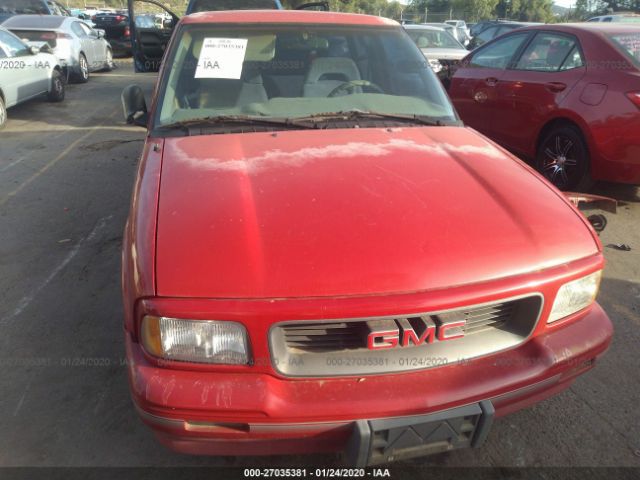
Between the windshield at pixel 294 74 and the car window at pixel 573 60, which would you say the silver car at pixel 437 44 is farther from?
the windshield at pixel 294 74

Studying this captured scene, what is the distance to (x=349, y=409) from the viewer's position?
162cm

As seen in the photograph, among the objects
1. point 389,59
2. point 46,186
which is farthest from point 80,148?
point 389,59

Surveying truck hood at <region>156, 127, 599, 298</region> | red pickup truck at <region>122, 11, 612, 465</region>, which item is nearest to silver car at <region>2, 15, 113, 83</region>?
truck hood at <region>156, 127, 599, 298</region>

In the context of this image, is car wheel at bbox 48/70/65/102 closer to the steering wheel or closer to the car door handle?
the steering wheel

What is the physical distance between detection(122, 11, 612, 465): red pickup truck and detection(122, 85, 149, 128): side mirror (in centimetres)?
97

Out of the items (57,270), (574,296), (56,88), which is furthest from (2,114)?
(574,296)

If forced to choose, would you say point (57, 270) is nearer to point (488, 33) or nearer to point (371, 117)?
point (371, 117)

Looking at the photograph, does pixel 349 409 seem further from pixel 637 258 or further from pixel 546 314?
pixel 637 258

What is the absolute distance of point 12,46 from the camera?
8.36 m

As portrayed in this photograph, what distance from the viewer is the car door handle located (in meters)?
4.96

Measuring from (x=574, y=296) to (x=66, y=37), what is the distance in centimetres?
1199

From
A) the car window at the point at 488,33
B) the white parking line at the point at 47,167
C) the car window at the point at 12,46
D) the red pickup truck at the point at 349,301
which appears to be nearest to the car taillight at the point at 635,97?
the red pickup truck at the point at 349,301

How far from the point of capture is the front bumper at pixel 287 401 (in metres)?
1.60

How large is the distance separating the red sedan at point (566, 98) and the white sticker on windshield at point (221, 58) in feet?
11.0
